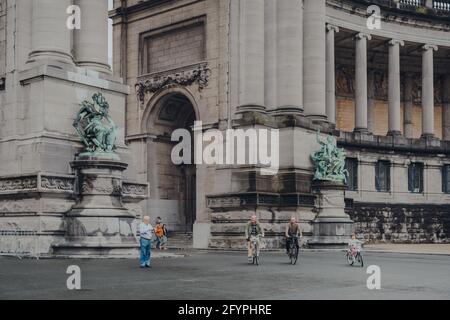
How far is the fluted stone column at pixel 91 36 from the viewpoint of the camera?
101ft

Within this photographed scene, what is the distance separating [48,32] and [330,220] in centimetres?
1843

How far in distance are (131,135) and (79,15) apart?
18442 millimetres

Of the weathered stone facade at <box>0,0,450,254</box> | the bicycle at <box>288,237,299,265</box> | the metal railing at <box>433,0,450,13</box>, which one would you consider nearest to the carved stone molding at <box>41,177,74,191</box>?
the weathered stone facade at <box>0,0,450,254</box>

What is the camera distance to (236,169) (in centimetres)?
4038

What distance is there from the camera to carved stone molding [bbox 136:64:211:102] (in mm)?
44594

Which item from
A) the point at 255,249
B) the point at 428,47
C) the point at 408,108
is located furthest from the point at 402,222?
the point at 255,249

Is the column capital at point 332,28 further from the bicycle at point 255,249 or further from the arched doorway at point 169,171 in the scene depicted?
the bicycle at point 255,249

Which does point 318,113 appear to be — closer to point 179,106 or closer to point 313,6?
point 313,6

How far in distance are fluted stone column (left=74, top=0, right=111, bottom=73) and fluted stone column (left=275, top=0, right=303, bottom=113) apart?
1335 cm
